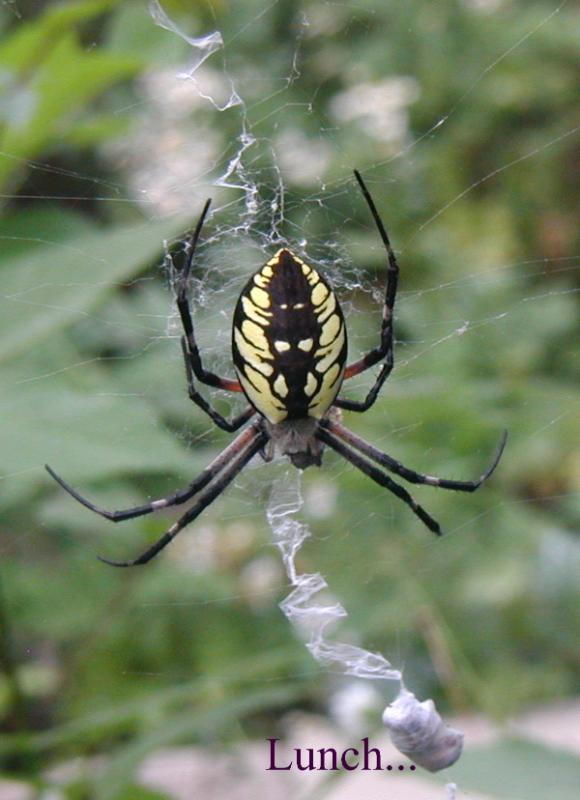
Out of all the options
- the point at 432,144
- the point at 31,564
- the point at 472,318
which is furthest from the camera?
the point at 432,144

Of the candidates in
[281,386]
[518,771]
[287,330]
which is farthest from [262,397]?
[518,771]

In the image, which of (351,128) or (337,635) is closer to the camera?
(337,635)

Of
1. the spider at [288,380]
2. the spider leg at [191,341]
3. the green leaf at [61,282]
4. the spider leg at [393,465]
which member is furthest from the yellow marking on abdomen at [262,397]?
the spider leg at [393,465]

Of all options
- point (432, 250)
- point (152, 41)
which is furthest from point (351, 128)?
point (152, 41)

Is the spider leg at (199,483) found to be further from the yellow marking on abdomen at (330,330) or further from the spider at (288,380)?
the yellow marking on abdomen at (330,330)

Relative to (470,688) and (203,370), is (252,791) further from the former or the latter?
(203,370)

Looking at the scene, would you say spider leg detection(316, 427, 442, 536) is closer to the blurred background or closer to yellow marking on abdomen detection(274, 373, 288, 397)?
the blurred background
